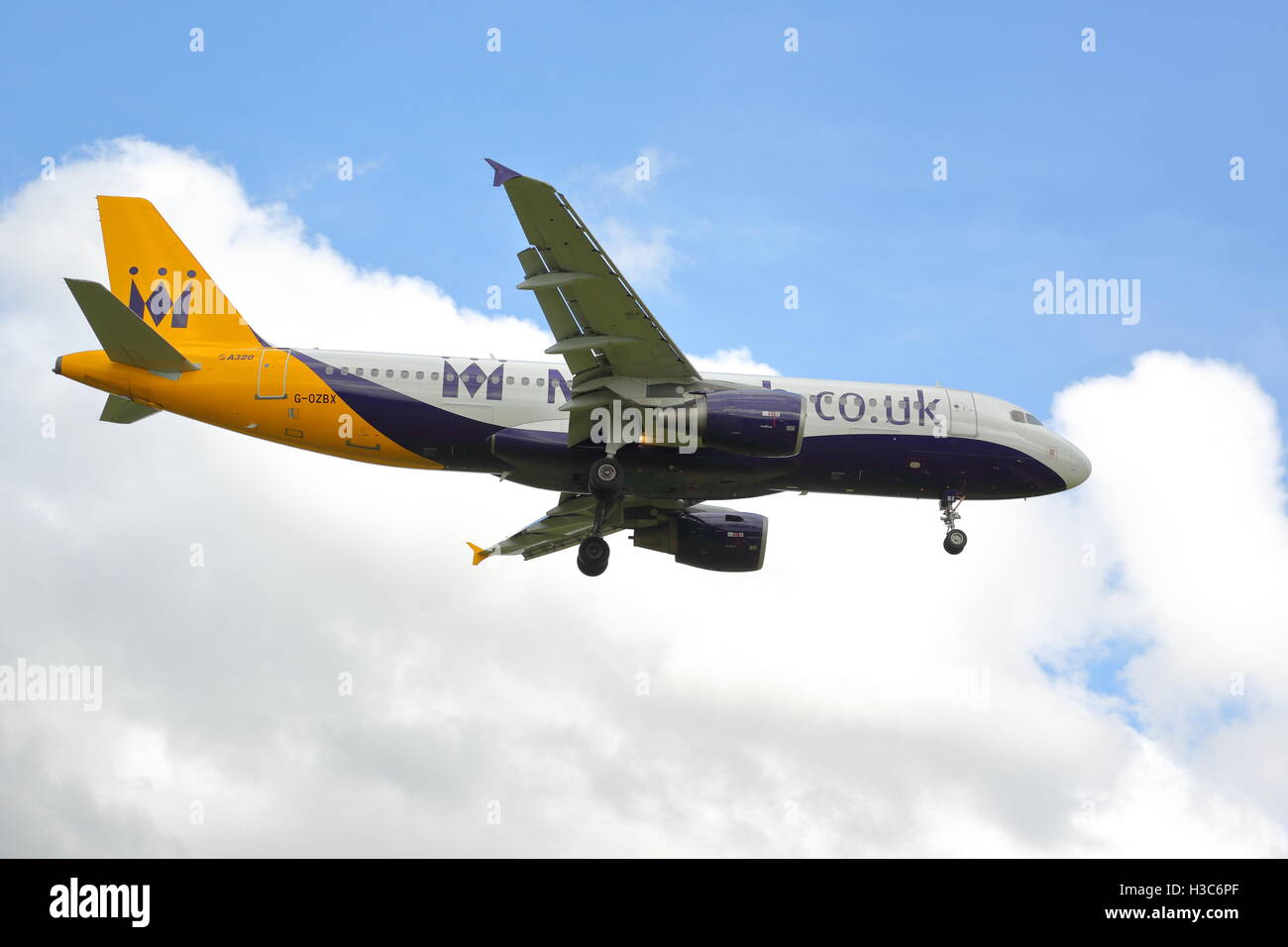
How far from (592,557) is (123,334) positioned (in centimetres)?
1195

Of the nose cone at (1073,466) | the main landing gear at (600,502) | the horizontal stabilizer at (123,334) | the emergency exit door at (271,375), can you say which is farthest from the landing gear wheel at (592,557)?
the nose cone at (1073,466)

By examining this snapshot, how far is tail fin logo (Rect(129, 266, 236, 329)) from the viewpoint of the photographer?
3169 cm

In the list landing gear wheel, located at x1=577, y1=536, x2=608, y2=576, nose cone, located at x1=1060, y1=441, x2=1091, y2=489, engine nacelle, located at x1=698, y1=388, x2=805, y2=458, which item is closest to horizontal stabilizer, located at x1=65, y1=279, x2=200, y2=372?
landing gear wheel, located at x1=577, y1=536, x2=608, y2=576

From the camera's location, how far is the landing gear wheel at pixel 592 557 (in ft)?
101

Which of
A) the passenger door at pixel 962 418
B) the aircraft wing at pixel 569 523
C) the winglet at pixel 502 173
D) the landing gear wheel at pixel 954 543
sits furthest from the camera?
the aircraft wing at pixel 569 523

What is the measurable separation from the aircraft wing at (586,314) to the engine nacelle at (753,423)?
1.09 meters

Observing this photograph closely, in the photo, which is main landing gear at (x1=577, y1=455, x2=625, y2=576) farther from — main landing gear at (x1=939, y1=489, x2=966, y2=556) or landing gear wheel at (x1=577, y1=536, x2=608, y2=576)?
main landing gear at (x1=939, y1=489, x2=966, y2=556)

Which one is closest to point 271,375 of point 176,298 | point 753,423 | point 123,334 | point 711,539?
point 123,334

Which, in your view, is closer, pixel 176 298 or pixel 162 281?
pixel 176 298

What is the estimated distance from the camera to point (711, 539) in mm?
34688

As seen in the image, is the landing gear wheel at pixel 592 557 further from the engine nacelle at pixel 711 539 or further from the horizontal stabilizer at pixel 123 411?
the horizontal stabilizer at pixel 123 411

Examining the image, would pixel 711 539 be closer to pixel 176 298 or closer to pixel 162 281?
pixel 176 298

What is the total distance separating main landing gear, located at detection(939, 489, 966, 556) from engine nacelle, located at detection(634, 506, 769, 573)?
16.4 feet

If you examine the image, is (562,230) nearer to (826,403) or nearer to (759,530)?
(826,403)
